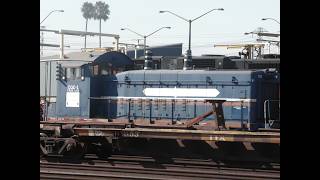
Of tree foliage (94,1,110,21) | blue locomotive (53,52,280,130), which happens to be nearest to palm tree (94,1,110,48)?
tree foliage (94,1,110,21)

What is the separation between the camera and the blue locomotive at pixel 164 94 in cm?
1495

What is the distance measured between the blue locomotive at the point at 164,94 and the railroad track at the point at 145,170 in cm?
157

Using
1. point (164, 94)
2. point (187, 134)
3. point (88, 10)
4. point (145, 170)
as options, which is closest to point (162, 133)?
point (187, 134)

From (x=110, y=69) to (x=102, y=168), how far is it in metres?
5.99

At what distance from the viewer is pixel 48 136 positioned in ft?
46.4

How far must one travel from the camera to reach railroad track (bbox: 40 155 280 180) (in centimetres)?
1082

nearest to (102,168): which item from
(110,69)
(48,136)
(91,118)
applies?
(48,136)

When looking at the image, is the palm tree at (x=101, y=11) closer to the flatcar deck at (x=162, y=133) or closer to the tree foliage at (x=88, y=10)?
the tree foliage at (x=88, y=10)

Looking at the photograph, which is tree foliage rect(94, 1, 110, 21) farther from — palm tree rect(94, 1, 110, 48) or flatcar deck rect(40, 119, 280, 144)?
flatcar deck rect(40, 119, 280, 144)

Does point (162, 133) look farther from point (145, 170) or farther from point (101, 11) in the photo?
point (101, 11)

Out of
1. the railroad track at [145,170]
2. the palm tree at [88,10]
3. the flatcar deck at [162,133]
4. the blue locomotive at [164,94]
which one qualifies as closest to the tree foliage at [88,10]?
the palm tree at [88,10]

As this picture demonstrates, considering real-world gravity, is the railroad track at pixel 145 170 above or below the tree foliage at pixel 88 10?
below
